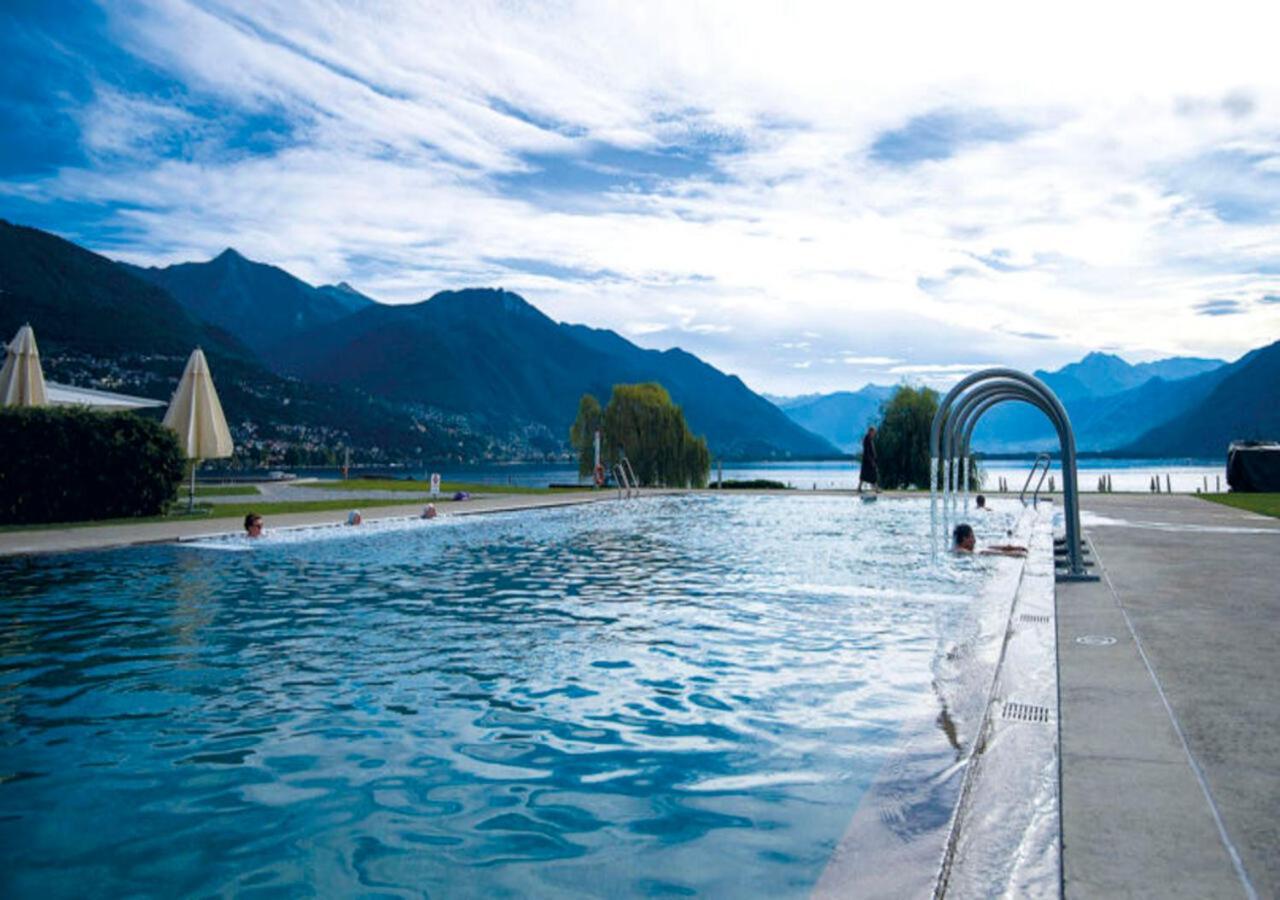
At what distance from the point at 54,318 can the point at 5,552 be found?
115 metres

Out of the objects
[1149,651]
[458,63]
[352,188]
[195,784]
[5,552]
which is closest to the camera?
[195,784]

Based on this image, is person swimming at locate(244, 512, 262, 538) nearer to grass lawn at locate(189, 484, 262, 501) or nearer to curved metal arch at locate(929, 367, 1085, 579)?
curved metal arch at locate(929, 367, 1085, 579)

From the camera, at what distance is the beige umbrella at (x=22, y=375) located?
63.4ft

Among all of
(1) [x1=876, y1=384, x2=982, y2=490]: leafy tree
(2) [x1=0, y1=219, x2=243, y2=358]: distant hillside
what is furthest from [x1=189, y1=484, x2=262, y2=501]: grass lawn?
(2) [x1=0, y1=219, x2=243, y2=358]: distant hillside

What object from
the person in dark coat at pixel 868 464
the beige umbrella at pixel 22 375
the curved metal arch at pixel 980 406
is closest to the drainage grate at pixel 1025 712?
the curved metal arch at pixel 980 406

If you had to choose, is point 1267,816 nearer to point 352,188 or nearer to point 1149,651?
point 1149,651

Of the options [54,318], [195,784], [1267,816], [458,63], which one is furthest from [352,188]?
[54,318]

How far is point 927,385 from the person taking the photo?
50000mm

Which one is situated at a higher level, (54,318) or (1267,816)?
(54,318)

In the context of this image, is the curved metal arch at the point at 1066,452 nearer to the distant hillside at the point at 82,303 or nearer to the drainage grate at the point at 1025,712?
the drainage grate at the point at 1025,712

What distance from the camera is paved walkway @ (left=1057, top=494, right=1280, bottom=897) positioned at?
8.50 ft

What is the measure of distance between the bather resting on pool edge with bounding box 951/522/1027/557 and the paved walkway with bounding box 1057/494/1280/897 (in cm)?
344

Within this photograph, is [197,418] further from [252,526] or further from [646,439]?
[646,439]

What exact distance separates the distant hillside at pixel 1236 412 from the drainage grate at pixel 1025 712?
617ft
